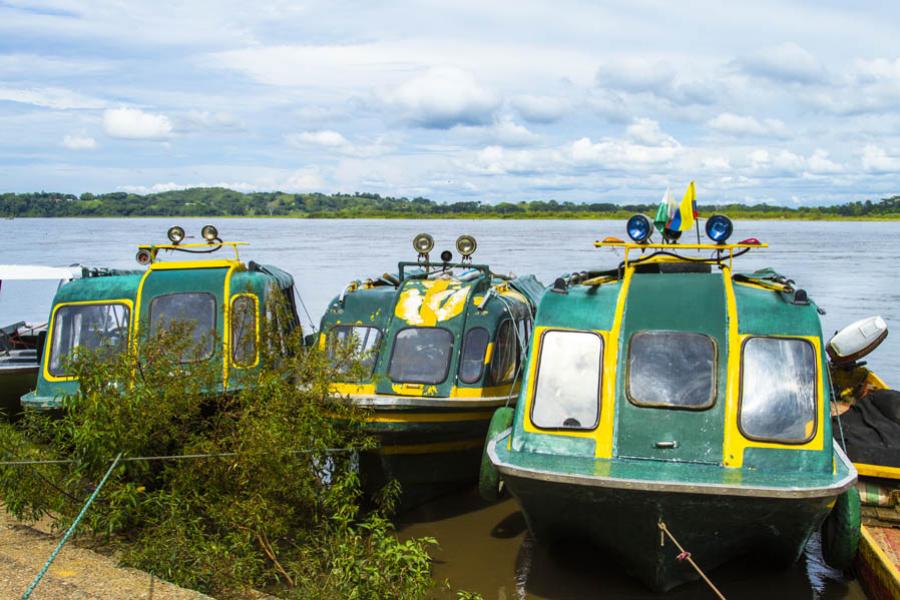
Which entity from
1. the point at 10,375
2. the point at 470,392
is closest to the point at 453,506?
the point at 470,392

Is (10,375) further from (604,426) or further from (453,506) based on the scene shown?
(604,426)

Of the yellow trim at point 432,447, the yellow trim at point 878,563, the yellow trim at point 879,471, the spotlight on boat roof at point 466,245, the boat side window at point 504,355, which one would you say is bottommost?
the yellow trim at point 878,563

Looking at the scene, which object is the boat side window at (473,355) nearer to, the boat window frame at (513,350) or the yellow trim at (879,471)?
the boat window frame at (513,350)

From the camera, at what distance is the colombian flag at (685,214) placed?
1084 centimetres

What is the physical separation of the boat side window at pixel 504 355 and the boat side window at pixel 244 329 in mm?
2891

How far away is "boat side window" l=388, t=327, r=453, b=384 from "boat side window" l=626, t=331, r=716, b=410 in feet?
10.5

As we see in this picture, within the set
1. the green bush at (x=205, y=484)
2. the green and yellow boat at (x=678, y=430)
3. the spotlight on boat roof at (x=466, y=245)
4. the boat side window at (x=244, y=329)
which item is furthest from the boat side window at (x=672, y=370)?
the spotlight on boat roof at (x=466, y=245)

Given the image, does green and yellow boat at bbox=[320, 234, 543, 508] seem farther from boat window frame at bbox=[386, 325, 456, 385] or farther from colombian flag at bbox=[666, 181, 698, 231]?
colombian flag at bbox=[666, 181, 698, 231]

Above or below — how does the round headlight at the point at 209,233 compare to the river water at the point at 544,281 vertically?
above

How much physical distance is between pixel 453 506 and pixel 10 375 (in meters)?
6.47

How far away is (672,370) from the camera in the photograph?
855 cm

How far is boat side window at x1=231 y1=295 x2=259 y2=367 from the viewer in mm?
11281

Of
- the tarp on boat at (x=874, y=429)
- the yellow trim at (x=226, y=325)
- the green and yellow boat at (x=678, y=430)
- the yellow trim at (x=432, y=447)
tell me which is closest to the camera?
the green and yellow boat at (x=678, y=430)

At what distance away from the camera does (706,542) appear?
8.11 m
